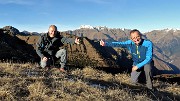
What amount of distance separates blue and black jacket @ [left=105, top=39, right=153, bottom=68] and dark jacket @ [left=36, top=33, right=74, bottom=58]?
8.70 feet

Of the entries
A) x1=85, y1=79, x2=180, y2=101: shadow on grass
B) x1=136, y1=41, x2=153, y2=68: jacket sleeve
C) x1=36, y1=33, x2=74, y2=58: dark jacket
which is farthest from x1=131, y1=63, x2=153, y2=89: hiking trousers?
x1=36, y1=33, x2=74, y2=58: dark jacket

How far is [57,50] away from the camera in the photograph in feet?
50.9

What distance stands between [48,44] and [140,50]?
445cm

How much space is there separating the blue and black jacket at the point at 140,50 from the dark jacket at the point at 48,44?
265 cm

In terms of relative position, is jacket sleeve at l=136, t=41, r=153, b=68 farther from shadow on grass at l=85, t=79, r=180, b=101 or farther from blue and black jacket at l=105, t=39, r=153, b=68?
shadow on grass at l=85, t=79, r=180, b=101

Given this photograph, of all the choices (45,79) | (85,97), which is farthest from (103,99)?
(45,79)

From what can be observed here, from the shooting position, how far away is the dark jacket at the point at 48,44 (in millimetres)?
14692

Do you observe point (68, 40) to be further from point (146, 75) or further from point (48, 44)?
point (146, 75)

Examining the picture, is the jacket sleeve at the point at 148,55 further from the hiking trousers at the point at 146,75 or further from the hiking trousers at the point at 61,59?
the hiking trousers at the point at 61,59

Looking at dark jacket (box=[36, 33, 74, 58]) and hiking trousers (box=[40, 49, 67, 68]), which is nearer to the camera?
dark jacket (box=[36, 33, 74, 58])

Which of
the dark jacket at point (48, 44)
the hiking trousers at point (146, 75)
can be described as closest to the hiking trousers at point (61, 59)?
the dark jacket at point (48, 44)

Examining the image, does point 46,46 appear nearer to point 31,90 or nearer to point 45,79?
point 45,79

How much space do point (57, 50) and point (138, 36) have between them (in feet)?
14.8

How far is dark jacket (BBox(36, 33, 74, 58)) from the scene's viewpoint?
14692 millimetres
